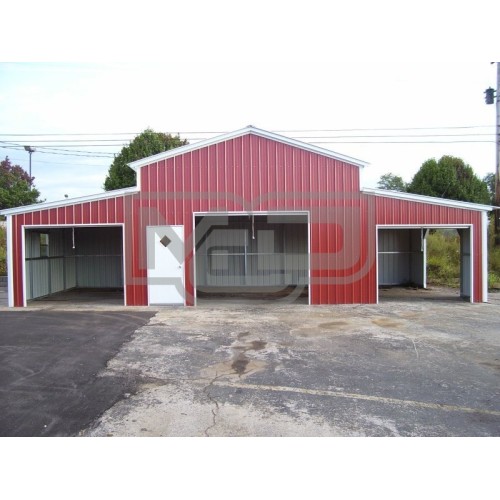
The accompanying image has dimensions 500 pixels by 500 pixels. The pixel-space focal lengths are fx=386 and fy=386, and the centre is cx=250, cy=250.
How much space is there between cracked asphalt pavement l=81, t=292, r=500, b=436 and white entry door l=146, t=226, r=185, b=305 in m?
1.89

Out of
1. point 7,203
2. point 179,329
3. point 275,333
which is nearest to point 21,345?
point 179,329

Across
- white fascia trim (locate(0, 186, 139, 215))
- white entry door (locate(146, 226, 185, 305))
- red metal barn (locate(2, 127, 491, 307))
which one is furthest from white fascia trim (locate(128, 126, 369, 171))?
white entry door (locate(146, 226, 185, 305))

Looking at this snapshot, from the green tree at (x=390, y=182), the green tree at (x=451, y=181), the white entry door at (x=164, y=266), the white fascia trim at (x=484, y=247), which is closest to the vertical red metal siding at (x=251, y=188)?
the white entry door at (x=164, y=266)

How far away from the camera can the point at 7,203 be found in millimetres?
24031

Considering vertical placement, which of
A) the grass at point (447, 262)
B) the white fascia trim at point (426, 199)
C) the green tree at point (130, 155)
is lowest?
the grass at point (447, 262)

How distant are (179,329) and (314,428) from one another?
461cm

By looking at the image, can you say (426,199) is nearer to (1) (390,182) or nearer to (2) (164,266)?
(2) (164,266)

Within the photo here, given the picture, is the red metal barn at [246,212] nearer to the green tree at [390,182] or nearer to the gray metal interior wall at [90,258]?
the gray metal interior wall at [90,258]

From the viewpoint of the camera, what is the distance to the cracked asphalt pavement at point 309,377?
11.5 feet

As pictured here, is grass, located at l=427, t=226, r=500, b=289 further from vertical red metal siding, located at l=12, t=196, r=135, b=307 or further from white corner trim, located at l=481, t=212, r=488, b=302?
vertical red metal siding, located at l=12, t=196, r=135, b=307

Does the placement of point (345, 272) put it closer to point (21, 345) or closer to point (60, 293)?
point (21, 345)

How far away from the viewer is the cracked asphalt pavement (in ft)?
11.5

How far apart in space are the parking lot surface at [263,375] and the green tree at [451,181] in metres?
15.1
